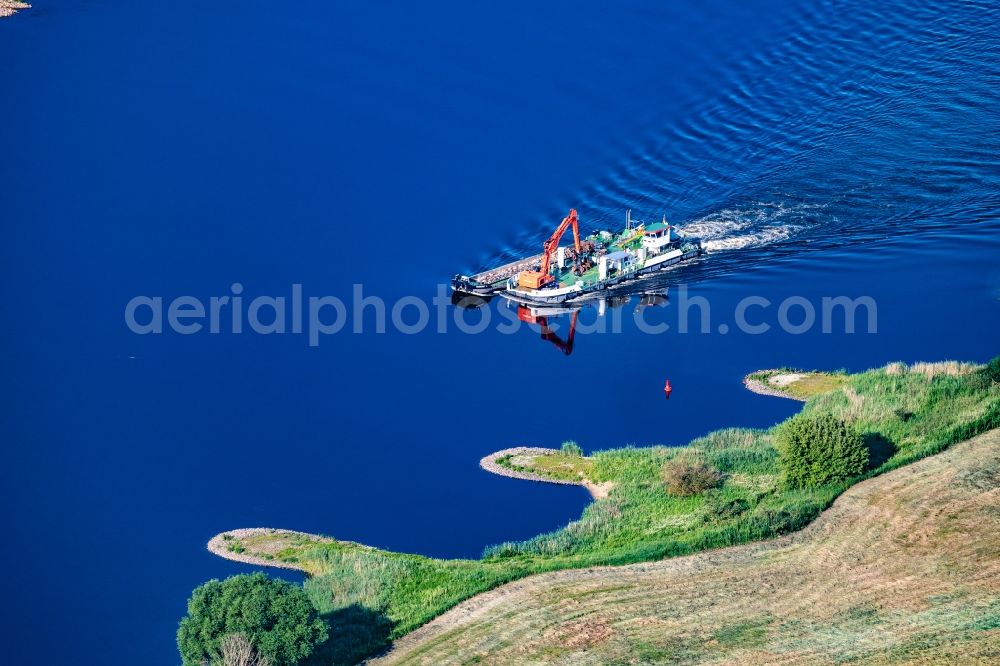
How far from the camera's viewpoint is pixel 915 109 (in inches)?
3907

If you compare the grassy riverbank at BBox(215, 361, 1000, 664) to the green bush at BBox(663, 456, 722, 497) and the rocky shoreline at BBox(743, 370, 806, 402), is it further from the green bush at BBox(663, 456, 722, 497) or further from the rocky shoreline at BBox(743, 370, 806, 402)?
the rocky shoreline at BBox(743, 370, 806, 402)

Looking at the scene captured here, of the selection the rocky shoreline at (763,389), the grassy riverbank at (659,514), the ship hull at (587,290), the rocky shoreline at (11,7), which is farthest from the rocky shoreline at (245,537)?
the rocky shoreline at (11,7)

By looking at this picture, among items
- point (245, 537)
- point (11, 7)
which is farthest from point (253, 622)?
point (11, 7)

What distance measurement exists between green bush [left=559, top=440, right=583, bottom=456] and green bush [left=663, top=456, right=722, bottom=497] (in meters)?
5.66

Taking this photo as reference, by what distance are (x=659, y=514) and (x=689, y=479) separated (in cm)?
226

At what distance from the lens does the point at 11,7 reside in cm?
12112

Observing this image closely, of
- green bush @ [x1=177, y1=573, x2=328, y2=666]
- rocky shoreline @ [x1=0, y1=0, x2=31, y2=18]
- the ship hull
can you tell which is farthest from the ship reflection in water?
rocky shoreline @ [x1=0, y1=0, x2=31, y2=18]

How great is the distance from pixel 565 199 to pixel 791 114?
1681 cm

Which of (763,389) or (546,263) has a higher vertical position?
(546,263)

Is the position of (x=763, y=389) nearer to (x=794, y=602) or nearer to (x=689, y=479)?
(x=689, y=479)

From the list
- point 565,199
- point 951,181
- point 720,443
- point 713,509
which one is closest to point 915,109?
point 951,181

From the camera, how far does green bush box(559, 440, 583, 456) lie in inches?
2950

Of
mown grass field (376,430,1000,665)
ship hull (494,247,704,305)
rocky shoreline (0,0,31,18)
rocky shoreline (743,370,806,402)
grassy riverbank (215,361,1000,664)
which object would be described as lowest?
mown grass field (376,430,1000,665)

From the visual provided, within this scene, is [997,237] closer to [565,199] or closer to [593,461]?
[565,199]
